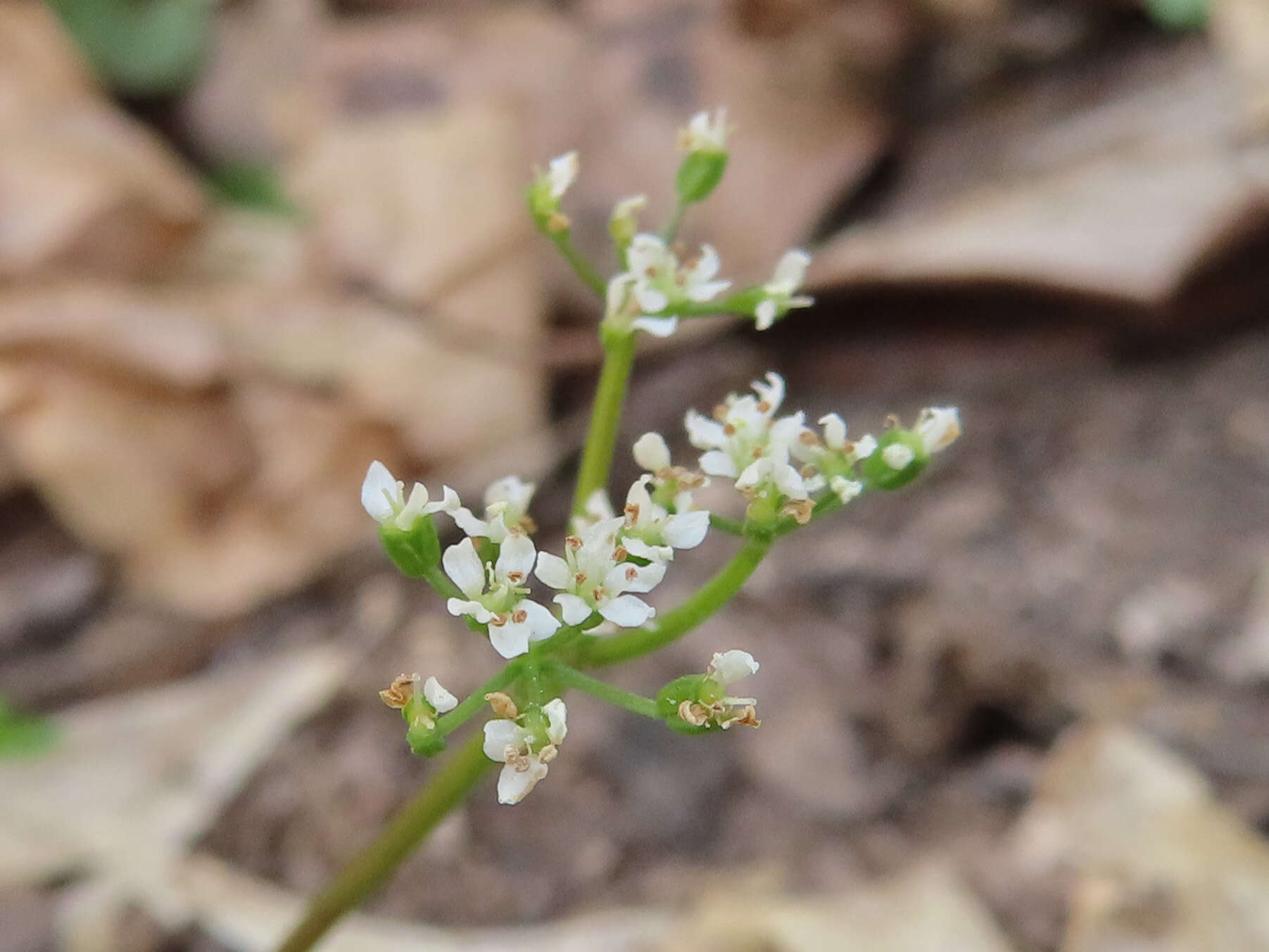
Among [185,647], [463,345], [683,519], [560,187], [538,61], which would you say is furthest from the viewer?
[538,61]

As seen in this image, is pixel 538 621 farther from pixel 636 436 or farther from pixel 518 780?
pixel 636 436

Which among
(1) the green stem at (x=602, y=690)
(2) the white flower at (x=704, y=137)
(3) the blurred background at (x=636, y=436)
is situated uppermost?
(2) the white flower at (x=704, y=137)

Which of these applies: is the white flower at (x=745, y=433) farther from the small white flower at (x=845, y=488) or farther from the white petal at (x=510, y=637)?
the white petal at (x=510, y=637)

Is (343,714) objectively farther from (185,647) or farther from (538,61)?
(538,61)

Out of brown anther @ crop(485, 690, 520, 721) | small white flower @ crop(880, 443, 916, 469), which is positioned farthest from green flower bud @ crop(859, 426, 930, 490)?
brown anther @ crop(485, 690, 520, 721)

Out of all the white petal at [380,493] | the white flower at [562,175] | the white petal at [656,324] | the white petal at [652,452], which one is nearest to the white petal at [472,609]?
the white petal at [380,493]

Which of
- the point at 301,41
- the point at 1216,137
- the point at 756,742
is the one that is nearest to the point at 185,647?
the point at 756,742
